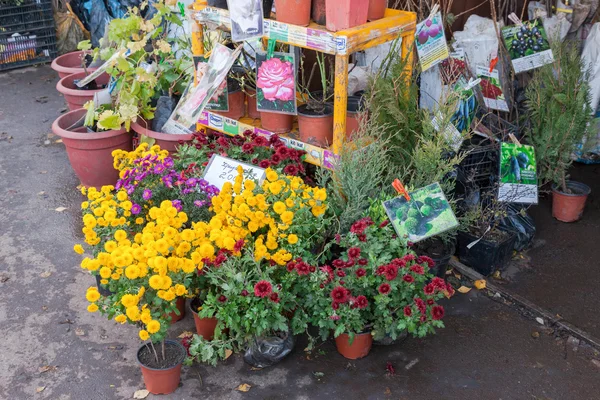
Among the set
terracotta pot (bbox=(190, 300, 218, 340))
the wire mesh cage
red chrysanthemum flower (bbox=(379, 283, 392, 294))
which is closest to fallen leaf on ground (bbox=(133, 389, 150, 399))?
terracotta pot (bbox=(190, 300, 218, 340))

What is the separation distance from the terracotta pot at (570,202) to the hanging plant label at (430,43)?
1.40 metres

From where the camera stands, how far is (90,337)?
353 centimetres

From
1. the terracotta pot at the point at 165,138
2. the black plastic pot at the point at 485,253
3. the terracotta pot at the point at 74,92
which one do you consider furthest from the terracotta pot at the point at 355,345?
the terracotta pot at the point at 74,92

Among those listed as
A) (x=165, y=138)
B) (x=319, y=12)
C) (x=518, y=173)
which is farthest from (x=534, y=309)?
(x=165, y=138)

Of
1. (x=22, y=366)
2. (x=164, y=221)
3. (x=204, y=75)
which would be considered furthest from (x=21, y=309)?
(x=204, y=75)

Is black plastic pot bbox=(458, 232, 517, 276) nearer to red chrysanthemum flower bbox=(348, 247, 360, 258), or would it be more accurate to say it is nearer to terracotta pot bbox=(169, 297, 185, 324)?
red chrysanthemum flower bbox=(348, 247, 360, 258)

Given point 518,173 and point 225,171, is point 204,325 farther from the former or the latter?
point 518,173

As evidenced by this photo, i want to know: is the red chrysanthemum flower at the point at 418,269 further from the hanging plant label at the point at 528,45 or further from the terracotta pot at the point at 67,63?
the terracotta pot at the point at 67,63

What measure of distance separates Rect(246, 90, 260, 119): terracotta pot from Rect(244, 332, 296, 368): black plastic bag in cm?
164

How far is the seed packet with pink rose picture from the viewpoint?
3686 millimetres

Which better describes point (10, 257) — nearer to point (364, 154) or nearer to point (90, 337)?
point (90, 337)

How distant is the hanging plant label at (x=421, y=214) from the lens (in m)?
3.31

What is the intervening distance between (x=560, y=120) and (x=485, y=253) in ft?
3.79

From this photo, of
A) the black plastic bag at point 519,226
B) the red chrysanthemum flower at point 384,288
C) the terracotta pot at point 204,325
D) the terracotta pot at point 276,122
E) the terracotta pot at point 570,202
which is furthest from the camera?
the terracotta pot at point 570,202
